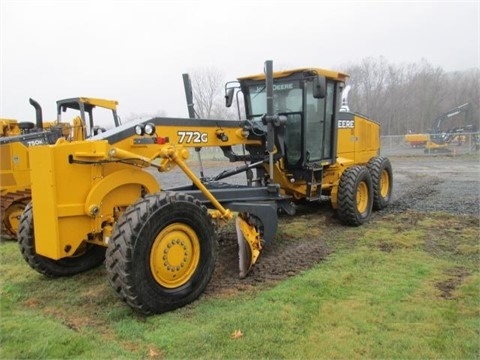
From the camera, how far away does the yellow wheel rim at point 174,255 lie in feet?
12.9

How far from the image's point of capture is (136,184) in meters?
4.36

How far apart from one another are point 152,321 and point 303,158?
3.90 m

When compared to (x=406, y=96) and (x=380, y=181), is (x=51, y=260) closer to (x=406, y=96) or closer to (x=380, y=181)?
(x=380, y=181)

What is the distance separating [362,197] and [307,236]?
175 centimetres

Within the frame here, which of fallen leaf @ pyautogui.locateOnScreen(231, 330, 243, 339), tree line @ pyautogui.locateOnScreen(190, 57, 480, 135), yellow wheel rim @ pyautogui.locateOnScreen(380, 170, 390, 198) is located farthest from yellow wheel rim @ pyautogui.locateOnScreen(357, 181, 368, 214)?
tree line @ pyautogui.locateOnScreen(190, 57, 480, 135)

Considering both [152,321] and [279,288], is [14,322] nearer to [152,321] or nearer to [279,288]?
[152,321]

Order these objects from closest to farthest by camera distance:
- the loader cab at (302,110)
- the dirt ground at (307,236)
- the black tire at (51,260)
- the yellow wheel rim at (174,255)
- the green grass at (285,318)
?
the green grass at (285,318), the yellow wheel rim at (174,255), the black tire at (51,260), the dirt ground at (307,236), the loader cab at (302,110)

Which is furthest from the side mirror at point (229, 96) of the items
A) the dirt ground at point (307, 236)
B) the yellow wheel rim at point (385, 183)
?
the yellow wheel rim at point (385, 183)

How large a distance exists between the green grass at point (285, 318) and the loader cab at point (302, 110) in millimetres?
2076

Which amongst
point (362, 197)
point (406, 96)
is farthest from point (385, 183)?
point (406, 96)

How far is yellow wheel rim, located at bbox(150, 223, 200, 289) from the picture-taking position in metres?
3.94

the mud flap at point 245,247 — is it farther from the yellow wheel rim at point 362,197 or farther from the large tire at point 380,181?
the large tire at point 380,181

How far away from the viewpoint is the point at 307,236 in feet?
22.2


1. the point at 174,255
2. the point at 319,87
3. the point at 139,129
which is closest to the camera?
the point at 174,255
